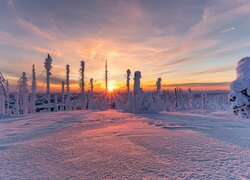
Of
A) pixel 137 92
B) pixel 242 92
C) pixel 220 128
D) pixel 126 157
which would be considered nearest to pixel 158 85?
pixel 137 92

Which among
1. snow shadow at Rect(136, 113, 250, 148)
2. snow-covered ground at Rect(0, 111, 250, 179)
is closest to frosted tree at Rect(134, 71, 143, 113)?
snow shadow at Rect(136, 113, 250, 148)

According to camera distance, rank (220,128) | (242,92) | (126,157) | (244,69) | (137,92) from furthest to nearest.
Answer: (137,92)
(244,69)
(242,92)
(220,128)
(126,157)

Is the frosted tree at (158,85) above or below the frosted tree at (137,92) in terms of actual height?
above

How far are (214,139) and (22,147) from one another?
15.2 ft

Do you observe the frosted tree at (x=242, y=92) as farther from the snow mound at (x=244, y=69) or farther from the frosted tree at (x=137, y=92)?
the frosted tree at (x=137, y=92)

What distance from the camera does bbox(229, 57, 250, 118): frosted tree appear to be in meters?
13.8

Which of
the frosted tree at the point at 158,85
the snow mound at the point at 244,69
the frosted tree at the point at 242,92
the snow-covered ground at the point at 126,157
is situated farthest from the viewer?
the frosted tree at the point at 158,85

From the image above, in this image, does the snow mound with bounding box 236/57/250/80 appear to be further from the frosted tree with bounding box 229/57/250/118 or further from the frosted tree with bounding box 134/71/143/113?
the frosted tree with bounding box 134/71/143/113

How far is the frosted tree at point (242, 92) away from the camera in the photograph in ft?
45.2

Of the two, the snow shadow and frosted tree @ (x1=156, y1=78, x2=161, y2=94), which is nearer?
the snow shadow

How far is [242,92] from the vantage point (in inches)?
565

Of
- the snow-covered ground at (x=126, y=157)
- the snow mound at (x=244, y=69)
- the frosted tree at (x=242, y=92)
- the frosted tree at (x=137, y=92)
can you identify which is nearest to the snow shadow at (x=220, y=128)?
the snow-covered ground at (x=126, y=157)

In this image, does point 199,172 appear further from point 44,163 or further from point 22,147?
point 22,147

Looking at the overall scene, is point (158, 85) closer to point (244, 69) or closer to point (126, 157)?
point (244, 69)
